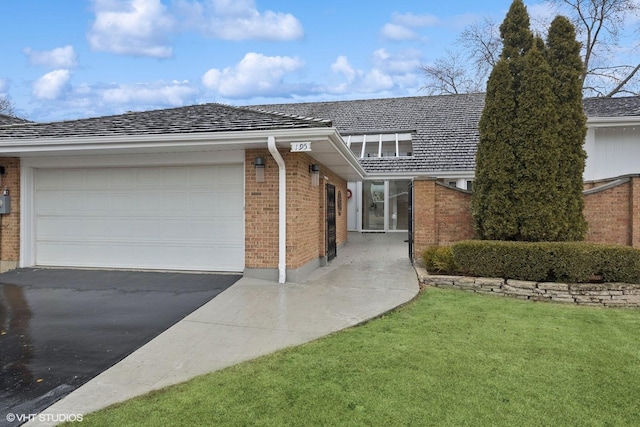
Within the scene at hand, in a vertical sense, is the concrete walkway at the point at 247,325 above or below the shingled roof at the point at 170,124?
below

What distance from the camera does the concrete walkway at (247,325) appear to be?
3.40 metres

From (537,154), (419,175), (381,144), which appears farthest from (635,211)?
(381,144)

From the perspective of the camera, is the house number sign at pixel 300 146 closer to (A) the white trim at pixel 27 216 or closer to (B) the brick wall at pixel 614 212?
(B) the brick wall at pixel 614 212

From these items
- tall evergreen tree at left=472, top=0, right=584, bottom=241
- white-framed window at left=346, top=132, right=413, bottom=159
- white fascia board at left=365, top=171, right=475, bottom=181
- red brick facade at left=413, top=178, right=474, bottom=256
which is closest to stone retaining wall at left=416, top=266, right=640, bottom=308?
tall evergreen tree at left=472, top=0, right=584, bottom=241

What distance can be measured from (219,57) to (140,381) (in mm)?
11791

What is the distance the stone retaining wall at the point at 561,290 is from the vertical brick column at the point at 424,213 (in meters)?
1.79

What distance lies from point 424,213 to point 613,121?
6952mm

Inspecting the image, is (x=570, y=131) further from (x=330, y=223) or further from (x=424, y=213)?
(x=330, y=223)

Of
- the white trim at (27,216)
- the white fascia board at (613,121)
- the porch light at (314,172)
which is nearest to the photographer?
the white trim at (27,216)

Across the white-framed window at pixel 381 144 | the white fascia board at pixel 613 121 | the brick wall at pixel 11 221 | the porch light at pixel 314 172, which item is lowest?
the brick wall at pixel 11 221

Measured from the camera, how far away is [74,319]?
523 cm

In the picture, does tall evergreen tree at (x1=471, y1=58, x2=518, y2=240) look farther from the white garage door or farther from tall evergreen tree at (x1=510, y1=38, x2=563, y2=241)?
the white garage door

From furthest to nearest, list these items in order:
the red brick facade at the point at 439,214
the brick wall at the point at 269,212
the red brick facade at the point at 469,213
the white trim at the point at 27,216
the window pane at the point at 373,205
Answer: the window pane at the point at 373,205
the red brick facade at the point at 439,214
the white trim at the point at 27,216
the red brick facade at the point at 469,213
the brick wall at the point at 269,212

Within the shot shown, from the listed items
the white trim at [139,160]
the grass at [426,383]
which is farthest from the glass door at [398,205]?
the grass at [426,383]
